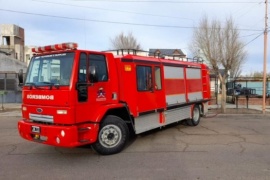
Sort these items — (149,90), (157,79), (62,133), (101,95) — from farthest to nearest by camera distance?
1. (157,79)
2. (149,90)
3. (101,95)
4. (62,133)

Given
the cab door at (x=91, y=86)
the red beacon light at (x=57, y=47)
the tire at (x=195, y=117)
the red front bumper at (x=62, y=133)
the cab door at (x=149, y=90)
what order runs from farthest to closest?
the tire at (x=195, y=117) → the cab door at (x=149, y=90) → the red beacon light at (x=57, y=47) → the cab door at (x=91, y=86) → the red front bumper at (x=62, y=133)

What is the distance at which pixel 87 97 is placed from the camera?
6594 mm

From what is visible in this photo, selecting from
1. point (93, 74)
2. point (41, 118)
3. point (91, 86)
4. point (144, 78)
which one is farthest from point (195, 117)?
point (41, 118)

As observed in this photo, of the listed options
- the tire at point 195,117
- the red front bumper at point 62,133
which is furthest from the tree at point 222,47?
the red front bumper at point 62,133

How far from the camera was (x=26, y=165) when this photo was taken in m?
6.32

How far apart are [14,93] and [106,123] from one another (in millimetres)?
19604

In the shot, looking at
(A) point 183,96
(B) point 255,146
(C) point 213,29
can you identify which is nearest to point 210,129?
(A) point 183,96

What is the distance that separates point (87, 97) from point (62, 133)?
0.97 metres

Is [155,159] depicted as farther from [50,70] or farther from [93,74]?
[50,70]

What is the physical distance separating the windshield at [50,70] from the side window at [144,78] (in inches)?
88.2

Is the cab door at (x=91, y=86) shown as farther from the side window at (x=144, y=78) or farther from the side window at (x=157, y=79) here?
the side window at (x=157, y=79)

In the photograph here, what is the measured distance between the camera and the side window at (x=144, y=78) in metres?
8.16

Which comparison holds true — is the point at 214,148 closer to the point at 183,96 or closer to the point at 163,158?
the point at 163,158

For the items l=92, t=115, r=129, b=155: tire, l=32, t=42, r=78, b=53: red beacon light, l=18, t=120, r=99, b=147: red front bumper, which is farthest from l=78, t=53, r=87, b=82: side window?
l=92, t=115, r=129, b=155: tire
